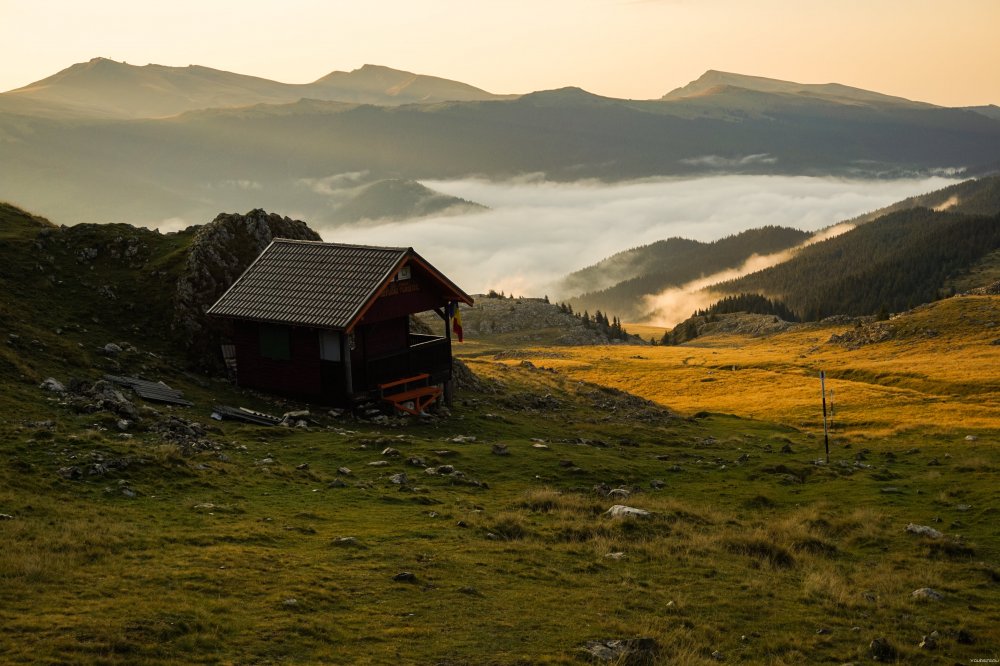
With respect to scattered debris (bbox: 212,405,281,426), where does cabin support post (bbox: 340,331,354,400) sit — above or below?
above

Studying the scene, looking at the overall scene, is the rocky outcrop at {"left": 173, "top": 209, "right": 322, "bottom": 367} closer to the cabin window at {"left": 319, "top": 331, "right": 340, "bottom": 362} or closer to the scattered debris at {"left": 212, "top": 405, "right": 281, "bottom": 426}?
the cabin window at {"left": 319, "top": 331, "right": 340, "bottom": 362}

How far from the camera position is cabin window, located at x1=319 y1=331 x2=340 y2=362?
3612 cm

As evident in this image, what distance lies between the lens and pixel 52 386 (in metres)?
29.0

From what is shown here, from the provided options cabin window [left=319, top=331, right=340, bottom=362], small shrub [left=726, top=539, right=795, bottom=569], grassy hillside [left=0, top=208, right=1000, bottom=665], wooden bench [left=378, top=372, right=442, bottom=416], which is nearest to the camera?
grassy hillside [left=0, top=208, right=1000, bottom=665]

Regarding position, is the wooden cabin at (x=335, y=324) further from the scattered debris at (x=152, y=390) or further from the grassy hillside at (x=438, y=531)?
the scattered debris at (x=152, y=390)

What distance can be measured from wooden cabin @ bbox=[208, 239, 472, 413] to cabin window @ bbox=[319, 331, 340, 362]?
4 cm

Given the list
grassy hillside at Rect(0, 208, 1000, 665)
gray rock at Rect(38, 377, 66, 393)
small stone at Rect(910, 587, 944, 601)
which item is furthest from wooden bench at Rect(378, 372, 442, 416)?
small stone at Rect(910, 587, 944, 601)

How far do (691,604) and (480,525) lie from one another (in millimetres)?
6047

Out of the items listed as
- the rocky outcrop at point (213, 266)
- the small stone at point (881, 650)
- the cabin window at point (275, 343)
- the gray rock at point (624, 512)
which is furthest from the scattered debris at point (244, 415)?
the small stone at point (881, 650)

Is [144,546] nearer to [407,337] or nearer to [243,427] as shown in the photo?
[243,427]

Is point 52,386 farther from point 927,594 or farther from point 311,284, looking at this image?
point 927,594

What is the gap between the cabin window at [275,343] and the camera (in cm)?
3719

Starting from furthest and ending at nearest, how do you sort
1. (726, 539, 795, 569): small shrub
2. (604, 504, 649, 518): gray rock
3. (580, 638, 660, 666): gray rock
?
1. (604, 504, 649, 518): gray rock
2. (726, 539, 795, 569): small shrub
3. (580, 638, 660, 666): gray rock

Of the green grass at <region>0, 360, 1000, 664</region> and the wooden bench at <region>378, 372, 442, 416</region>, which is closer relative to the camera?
the green grass at <region>0, 360, 1000, 664</region>
